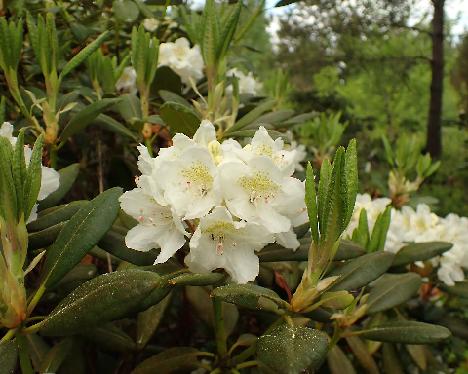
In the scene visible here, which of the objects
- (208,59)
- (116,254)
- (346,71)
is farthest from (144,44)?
(346,71)

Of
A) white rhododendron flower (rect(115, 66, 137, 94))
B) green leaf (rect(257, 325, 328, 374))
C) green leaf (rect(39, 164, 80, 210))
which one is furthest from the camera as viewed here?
white rhododendron flower (rect(115, 66, 137, 94))

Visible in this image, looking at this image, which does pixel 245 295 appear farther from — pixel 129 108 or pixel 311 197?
pixel 129 108

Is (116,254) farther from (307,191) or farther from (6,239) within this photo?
(307,191)

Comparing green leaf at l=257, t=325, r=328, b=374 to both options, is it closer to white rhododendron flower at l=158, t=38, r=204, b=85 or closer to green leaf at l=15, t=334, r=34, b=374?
green leaf at l=15, t=334, r=34, b=374

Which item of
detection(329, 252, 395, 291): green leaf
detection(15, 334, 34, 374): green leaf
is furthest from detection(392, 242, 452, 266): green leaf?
detection(15, 334, 34, 374): green leaf

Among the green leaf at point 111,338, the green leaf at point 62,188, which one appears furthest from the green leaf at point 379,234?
the green leaf at point 62,188

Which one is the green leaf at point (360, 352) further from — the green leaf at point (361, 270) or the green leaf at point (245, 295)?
the green leaf at point (245, 295)
